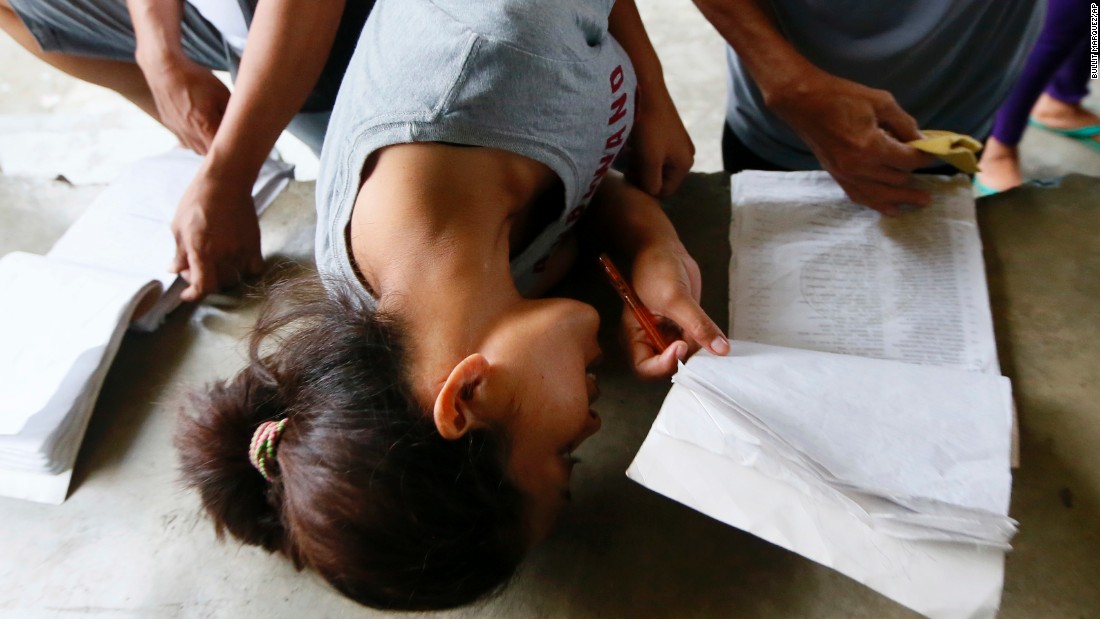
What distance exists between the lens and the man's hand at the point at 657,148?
0.93 m

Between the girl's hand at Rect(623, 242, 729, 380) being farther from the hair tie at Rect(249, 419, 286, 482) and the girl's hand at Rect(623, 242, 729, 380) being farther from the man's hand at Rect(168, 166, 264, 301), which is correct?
the man's hand at Rect(168, 166, 264, 301)

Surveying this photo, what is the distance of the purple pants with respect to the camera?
136cm

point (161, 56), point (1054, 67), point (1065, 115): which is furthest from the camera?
point (1065, 115)

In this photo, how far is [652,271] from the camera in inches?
32.4

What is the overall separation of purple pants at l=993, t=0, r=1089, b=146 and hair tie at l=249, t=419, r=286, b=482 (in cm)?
129

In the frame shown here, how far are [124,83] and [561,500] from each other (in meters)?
1.10

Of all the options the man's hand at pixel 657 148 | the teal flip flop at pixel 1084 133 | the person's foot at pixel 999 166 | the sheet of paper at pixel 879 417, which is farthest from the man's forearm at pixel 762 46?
the teal flip flop at pixel 1084 133

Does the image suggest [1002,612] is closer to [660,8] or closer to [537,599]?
[537,599]

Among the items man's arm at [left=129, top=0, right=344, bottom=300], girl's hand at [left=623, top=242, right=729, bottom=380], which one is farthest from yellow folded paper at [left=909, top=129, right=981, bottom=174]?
man's arm at [left=129, top=0, right=344, bottom=300]

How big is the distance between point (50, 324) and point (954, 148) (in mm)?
1114

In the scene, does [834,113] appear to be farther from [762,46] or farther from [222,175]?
[222,175]

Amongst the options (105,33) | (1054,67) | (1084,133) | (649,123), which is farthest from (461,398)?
(1084,133)

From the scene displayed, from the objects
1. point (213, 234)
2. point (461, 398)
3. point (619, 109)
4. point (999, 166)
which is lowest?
point (999, 166)

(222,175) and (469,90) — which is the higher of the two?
(469,90)
